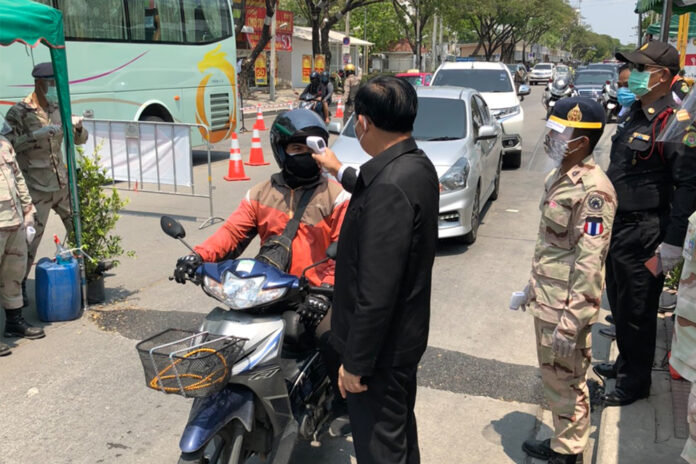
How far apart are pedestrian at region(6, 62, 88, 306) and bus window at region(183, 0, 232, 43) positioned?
739 cm

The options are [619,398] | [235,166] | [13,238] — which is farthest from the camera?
[235,166]

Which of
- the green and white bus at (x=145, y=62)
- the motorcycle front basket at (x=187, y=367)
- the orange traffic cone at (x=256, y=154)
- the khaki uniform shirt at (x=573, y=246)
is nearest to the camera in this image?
the motorcycle front basket at (x=187, y=367)

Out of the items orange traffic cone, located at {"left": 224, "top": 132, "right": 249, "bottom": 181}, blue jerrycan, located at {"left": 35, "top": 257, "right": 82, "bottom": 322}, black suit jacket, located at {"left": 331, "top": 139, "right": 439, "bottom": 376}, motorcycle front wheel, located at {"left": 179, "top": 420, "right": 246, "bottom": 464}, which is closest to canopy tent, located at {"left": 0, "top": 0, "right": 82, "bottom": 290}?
blue jerrycan, located at {"left": 35, "top": 257, "right": 82, "bottom": 322}

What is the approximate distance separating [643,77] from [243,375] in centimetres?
275

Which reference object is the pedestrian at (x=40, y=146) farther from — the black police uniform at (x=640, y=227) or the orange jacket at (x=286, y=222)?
the black police uniform at (x=640, y=227)

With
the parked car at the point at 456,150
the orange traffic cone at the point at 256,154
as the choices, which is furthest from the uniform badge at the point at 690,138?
the orange traffic cone at the point at 256,154

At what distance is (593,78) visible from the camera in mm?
24641

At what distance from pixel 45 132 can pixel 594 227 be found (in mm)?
4749

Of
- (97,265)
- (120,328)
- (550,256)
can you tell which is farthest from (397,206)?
(97,265)

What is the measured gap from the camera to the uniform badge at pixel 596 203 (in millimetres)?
2891

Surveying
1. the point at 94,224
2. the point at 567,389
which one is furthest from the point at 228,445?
the point at 94,224

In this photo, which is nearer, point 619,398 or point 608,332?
point 619,398

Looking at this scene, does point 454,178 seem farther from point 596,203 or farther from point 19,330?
point 19,330

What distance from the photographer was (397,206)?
220 cm
